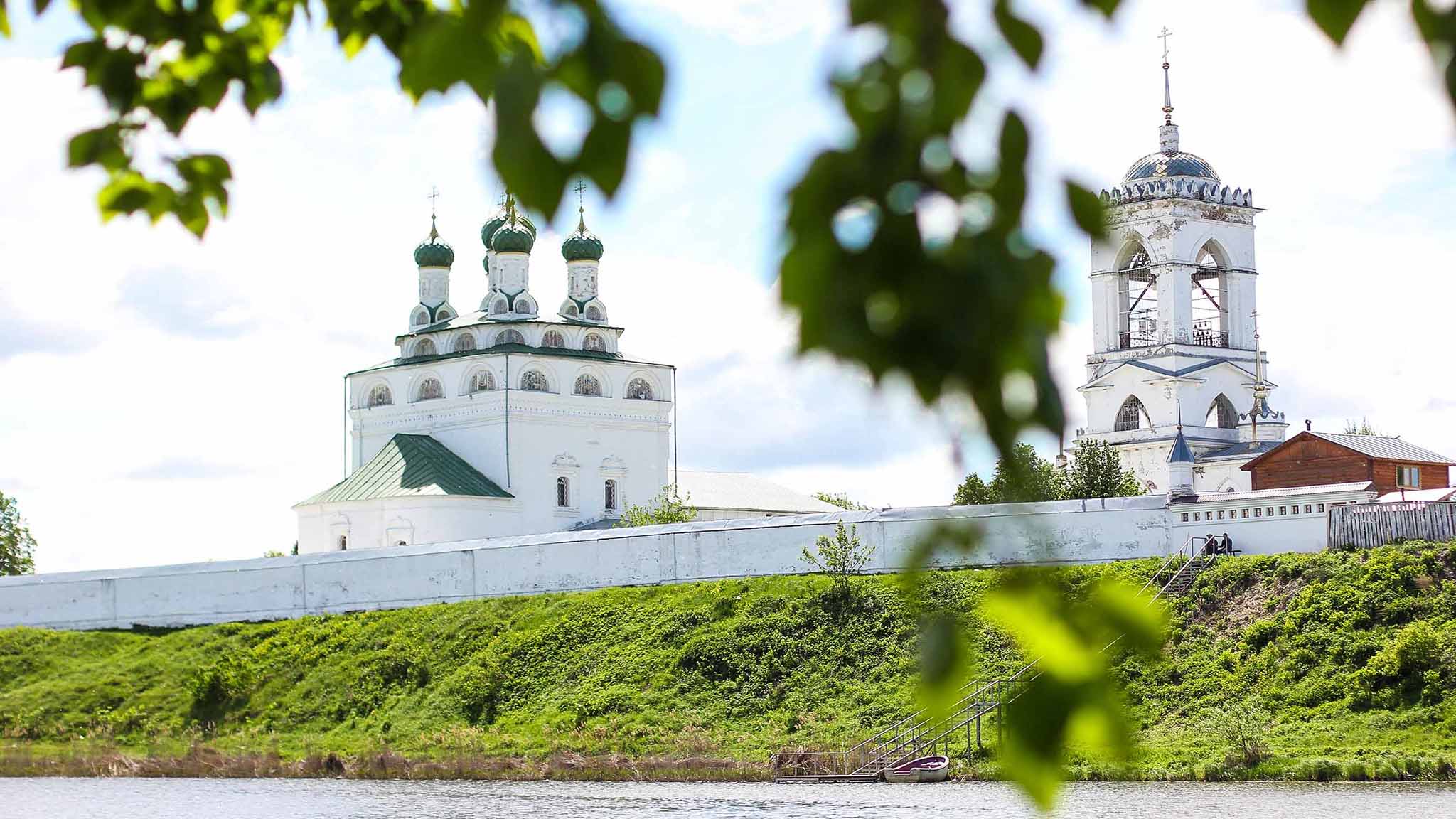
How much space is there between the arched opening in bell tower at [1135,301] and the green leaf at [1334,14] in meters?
52.1

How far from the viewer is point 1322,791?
19078 millimetres

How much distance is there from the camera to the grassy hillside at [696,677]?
21656 mm

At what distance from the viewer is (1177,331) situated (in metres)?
51.9

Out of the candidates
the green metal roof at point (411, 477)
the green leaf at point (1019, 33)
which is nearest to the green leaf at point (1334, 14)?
the green leaf at point (1019, 33)

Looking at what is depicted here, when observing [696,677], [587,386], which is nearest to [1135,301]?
[587,386]

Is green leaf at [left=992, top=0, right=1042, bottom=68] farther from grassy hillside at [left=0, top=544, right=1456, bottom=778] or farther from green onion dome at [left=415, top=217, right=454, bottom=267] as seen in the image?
green onion dome at [left=415, top=217, right=454, bottom=267]

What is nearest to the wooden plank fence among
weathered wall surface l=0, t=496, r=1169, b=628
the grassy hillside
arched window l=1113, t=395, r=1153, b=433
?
the grassy hillside

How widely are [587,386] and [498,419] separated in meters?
2.81

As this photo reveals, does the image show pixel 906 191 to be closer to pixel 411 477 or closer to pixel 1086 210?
pixel 1086 210

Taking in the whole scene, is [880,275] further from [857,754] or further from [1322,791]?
[857,754]

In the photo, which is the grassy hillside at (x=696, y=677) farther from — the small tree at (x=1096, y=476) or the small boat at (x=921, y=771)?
the small tree at (x=1096, y=476)

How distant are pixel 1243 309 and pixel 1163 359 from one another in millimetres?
3321

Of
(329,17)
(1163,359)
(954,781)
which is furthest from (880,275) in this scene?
(1163,359)

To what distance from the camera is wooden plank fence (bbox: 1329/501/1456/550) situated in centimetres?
2520
